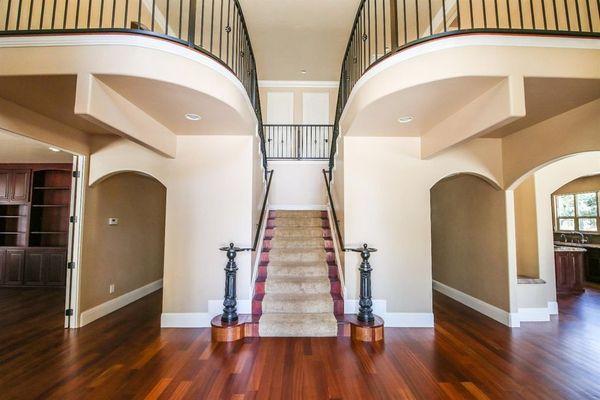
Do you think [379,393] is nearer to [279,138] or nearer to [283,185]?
[283,185]

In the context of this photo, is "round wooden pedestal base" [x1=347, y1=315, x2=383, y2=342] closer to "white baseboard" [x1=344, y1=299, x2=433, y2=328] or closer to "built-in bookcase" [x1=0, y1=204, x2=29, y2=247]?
"white baseboard" [x1=344, y1=299, x2=433, y2=328]

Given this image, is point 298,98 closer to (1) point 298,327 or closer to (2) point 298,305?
(2) point 298,305

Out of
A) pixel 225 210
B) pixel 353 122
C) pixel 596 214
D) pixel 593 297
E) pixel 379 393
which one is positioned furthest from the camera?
pixel 596 214

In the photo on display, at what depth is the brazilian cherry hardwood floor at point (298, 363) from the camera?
257cm

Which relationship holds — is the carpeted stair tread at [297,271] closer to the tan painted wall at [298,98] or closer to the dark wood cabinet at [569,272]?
the tan painted wall at [298,98]

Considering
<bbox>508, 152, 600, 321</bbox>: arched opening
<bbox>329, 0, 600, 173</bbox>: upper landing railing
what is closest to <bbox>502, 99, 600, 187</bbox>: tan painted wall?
<bbox>508, 152, 600, 321</bbox>: arched opening

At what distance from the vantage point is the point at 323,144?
7.80 meters

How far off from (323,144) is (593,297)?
634 centimetres

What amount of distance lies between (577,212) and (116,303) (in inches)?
406

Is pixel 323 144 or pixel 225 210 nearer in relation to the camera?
pixel 225 210

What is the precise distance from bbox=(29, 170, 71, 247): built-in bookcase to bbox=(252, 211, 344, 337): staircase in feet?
15.6

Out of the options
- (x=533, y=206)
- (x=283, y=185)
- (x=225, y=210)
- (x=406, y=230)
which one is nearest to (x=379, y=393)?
(x=406, y=230)

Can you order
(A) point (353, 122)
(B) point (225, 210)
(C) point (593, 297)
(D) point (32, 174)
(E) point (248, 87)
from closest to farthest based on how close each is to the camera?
1. (A) point (353, 122)
2. (B) point (225, 210)
3. (E) point (248, 87)
4. (C) point (593, 297)
5. (D) point (32, 174)

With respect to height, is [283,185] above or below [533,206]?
above
